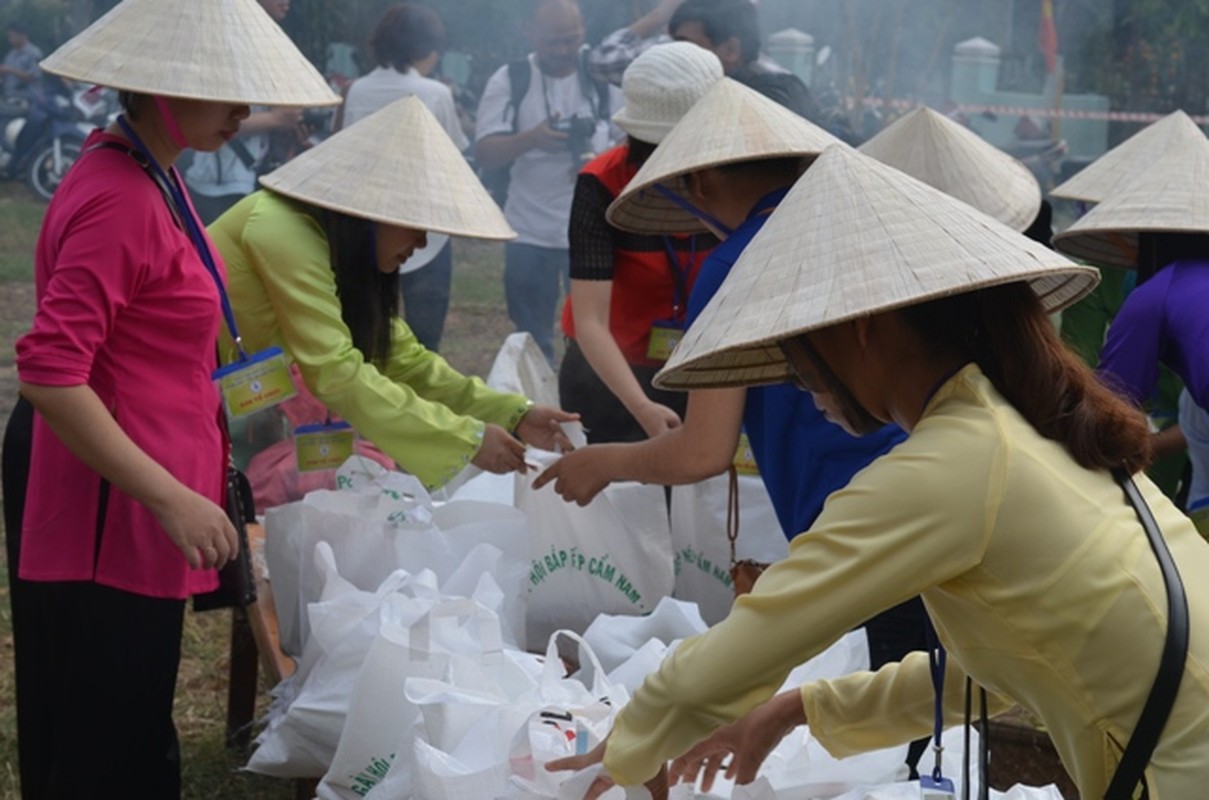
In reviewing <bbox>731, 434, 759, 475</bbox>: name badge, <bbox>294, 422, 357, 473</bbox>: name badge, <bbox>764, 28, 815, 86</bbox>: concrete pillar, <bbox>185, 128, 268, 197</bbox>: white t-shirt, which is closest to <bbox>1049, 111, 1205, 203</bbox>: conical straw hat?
<bbox>731, 434, 759, 475</bbox>: name badge

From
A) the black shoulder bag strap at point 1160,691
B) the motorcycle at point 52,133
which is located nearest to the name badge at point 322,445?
the black shoulder bag strap at point 1160,691

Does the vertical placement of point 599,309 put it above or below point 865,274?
below

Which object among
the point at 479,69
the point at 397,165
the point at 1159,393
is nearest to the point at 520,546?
the point at 397,165

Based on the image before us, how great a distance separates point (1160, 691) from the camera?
165 cm

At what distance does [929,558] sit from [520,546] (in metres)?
1.92

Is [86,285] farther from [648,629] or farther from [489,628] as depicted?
[648,629]

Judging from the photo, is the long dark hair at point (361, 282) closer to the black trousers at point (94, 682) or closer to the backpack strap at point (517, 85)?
the black trousers at point (94, 682)

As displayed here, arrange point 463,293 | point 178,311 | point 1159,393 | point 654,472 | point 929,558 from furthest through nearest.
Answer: point 463,293, point 1159,393, point 654,472, point 178,311, point 929,558

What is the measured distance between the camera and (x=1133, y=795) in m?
1.69

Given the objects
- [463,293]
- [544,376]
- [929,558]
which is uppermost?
[929,558]

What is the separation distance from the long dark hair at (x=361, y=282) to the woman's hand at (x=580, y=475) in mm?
481

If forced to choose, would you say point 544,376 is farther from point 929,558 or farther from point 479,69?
point 479,69

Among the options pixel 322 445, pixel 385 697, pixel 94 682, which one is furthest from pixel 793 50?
pixel 94 682

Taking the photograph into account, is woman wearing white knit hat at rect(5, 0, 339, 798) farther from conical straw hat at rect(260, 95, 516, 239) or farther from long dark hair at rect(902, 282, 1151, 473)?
long dark hair at rect(902, 282, 1151, 473)
